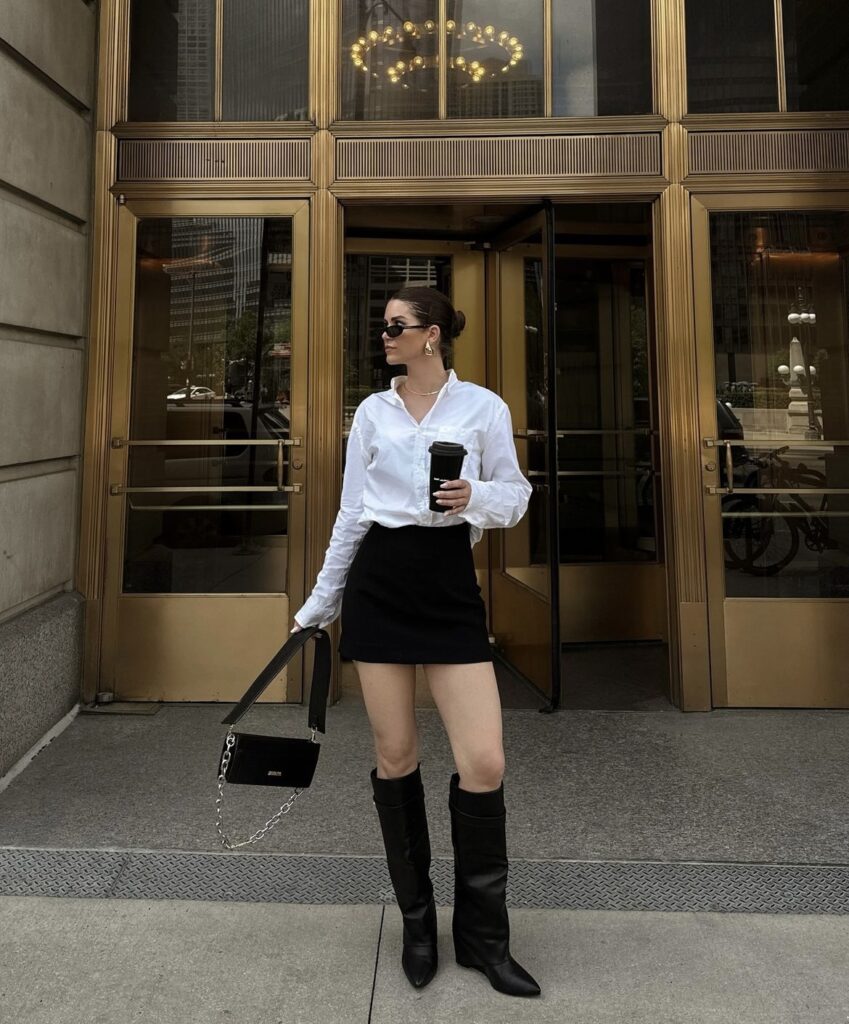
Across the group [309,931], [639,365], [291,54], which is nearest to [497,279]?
[639,365]

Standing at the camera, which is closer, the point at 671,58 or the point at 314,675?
the point at 314,675

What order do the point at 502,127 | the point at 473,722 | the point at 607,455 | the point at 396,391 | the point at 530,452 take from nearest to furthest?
the point at 473,722 → the point at 396,391 → the point at 502,127 → the point at 530,452 → the point at 607,455

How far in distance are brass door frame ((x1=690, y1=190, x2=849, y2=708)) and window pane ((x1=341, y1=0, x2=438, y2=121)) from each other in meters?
1.75

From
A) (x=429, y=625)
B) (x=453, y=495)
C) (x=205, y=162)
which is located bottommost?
(x=429, y=625)

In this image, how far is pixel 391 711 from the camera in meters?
2.23

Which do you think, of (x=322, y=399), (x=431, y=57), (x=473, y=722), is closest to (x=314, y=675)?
(x=473, y=722)

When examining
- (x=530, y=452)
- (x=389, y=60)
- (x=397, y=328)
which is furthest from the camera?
(x=530, y=452)

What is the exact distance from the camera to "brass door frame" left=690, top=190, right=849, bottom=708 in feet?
14.9

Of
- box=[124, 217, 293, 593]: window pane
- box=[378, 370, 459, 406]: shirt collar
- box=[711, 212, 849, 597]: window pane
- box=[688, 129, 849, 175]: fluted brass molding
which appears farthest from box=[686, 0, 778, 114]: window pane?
box=[378, 370, 459, 406]: shirt collar

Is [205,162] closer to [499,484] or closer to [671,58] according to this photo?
[671,58]

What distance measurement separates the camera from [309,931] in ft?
8.14

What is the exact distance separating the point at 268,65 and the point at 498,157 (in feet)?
4.83

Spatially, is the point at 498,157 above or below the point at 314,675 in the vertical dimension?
above

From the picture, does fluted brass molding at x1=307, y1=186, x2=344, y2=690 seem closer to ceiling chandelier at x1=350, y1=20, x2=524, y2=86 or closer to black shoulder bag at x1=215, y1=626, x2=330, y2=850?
ceiling chandelier at x1=350, y1=20, x2=524, y2=86
